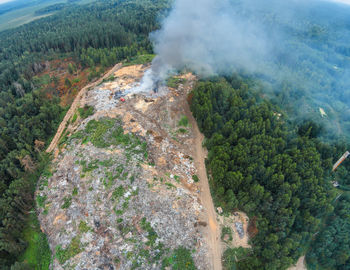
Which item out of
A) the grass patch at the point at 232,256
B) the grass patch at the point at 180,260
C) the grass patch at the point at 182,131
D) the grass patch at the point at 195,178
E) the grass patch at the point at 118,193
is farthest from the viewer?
the grass patch at the point at 182,131

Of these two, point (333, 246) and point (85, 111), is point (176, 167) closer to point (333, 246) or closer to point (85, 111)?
point (85, 111)

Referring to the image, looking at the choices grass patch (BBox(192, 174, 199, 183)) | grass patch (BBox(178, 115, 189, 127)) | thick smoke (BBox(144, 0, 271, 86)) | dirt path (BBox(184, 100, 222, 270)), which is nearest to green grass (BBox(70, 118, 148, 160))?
grass patch (BBox(192, 174, 199, 183))

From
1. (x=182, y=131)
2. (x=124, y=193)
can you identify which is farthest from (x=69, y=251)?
(x=182, y=131)

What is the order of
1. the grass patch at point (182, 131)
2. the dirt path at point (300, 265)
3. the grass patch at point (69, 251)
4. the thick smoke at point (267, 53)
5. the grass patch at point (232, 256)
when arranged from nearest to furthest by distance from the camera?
the grass patch at point (69, 251) < the grass patch at point (232, 256) < the dirt path at point (300, 265) < the grass patch at point (182, 131) < the thick smoke at point (267, 53)

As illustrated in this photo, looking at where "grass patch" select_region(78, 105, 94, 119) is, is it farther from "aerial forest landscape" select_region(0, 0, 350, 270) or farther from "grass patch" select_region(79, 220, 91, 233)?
"grass patch" select_region(79, 220, 91, 233)

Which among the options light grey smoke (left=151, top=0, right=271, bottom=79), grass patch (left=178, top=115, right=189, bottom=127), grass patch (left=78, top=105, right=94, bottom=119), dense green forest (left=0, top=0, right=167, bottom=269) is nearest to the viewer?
dense green forest (left=0, top=0, right=167, bottom=269)

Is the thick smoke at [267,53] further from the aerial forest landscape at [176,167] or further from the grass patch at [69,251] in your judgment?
the grass patch at [69,251]

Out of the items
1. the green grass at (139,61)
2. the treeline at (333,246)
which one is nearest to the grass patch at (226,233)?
the treeline at (333,246)
